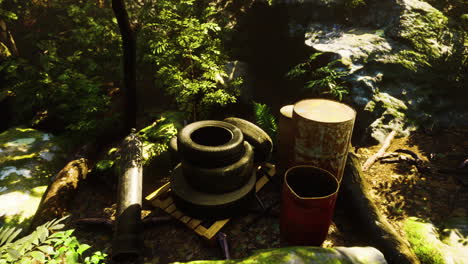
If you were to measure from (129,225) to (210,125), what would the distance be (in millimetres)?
2250

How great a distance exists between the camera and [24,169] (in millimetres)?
5875

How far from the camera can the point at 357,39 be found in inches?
292

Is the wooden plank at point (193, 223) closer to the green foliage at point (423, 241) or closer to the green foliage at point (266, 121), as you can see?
the green foliage at point (266, 121)

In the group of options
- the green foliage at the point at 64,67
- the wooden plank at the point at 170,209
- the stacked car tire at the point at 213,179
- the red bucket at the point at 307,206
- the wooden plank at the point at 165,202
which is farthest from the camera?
the green foliage at the point at 64,67

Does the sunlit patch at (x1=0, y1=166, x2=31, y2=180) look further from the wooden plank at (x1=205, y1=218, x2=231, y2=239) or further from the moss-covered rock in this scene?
the moss-covered rock

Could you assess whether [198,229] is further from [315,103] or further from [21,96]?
[21,96]

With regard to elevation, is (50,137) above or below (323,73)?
below

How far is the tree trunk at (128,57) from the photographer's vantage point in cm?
523

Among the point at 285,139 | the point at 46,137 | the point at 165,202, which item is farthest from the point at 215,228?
the point at 46,137

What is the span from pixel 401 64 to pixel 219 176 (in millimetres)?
5621

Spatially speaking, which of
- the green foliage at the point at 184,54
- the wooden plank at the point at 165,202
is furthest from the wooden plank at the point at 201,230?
the green foliage at the point at 184,54

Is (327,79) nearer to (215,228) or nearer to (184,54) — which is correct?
(184,54)

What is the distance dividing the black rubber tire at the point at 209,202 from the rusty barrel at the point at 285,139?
0.94 meters

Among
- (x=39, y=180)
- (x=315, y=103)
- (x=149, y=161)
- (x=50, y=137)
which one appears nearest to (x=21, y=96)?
(x=50, y=137)
